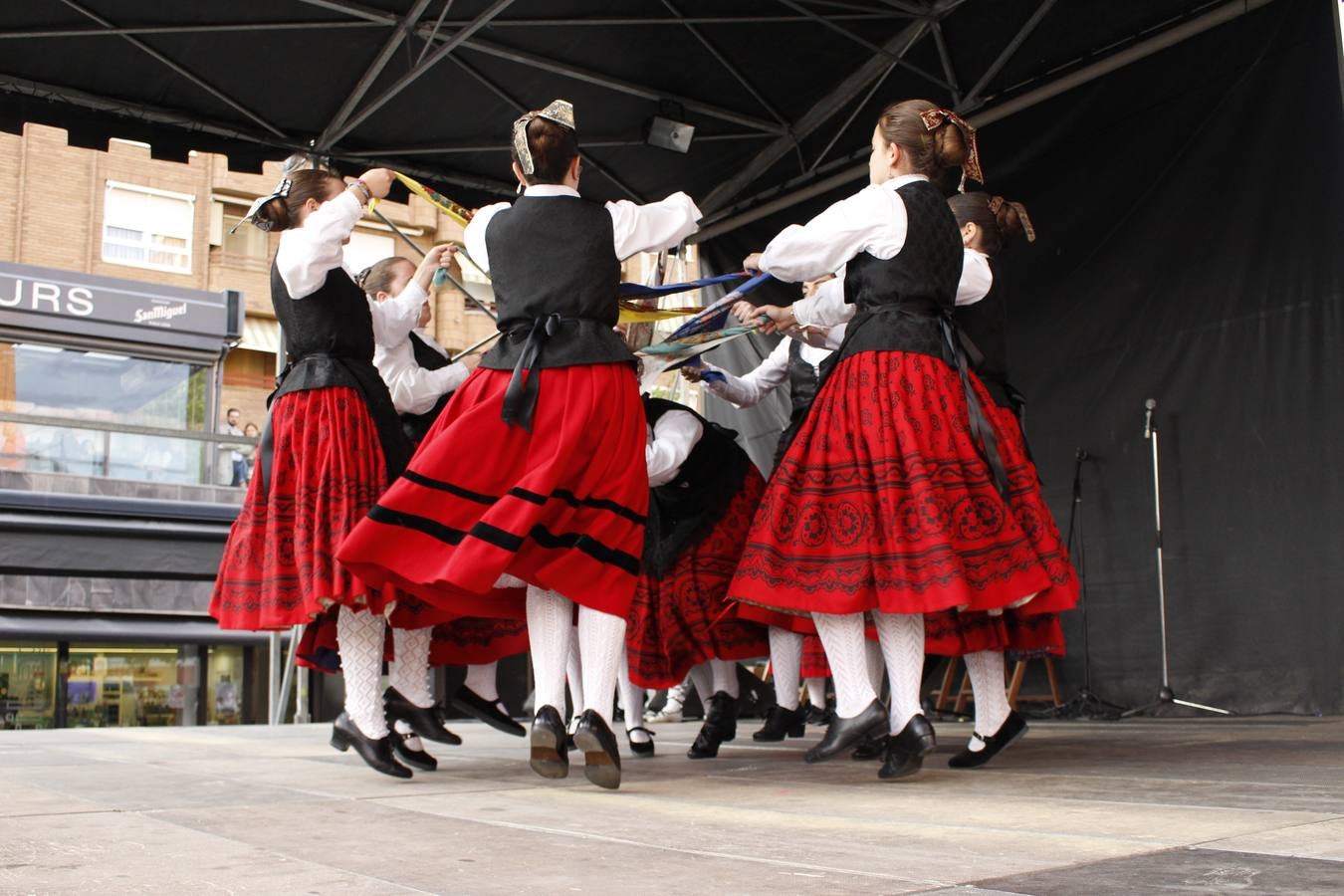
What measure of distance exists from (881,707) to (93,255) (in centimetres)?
1901

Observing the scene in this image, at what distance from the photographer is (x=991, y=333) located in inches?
137

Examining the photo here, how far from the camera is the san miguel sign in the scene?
10109 millimetres

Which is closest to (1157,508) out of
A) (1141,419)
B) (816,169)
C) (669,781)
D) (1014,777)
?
(1141,419)

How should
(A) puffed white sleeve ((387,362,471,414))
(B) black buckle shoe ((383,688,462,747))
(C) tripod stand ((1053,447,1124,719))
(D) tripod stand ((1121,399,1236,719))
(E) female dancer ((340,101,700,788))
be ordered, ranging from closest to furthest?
(E) female dancer ((340,101,700,788))
(B) black buckle shoe ((383,688,462,747))
(A) puffed white sleeve ((387,362,471,414))
(D) tripod stand ((1121,399,1236,719))
(C) tripod stand ((1053,447,1124,719))

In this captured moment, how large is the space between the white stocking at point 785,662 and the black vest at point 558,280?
1.62 meters

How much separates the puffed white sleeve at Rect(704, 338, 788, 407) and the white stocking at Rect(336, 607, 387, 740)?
1674 mm

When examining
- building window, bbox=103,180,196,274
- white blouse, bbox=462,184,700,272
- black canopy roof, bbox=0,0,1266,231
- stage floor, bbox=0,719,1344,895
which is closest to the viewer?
stage floor, bbox=0,719,1344,895

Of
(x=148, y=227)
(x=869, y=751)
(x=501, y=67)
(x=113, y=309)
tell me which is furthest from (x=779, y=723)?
(x=148, y=227)

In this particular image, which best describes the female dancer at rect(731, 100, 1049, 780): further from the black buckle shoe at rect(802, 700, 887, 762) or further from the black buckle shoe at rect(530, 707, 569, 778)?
the black buckle shoe at rect(530, 707, 569, 778)

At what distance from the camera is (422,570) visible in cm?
256

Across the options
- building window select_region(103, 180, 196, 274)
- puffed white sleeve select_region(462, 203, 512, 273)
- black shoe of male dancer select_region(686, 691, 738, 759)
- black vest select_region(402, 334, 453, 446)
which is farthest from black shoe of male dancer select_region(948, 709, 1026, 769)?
building window select_region(103, 180, 196, 274)

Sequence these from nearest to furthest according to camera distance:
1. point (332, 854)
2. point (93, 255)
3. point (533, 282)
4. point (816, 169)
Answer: point (332, 854), point (533, 282), point (816, 169), point (93, 255)

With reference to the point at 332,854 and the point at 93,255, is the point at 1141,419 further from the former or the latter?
the point at 93,255

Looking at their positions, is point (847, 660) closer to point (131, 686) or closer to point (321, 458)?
point (321, 458)
